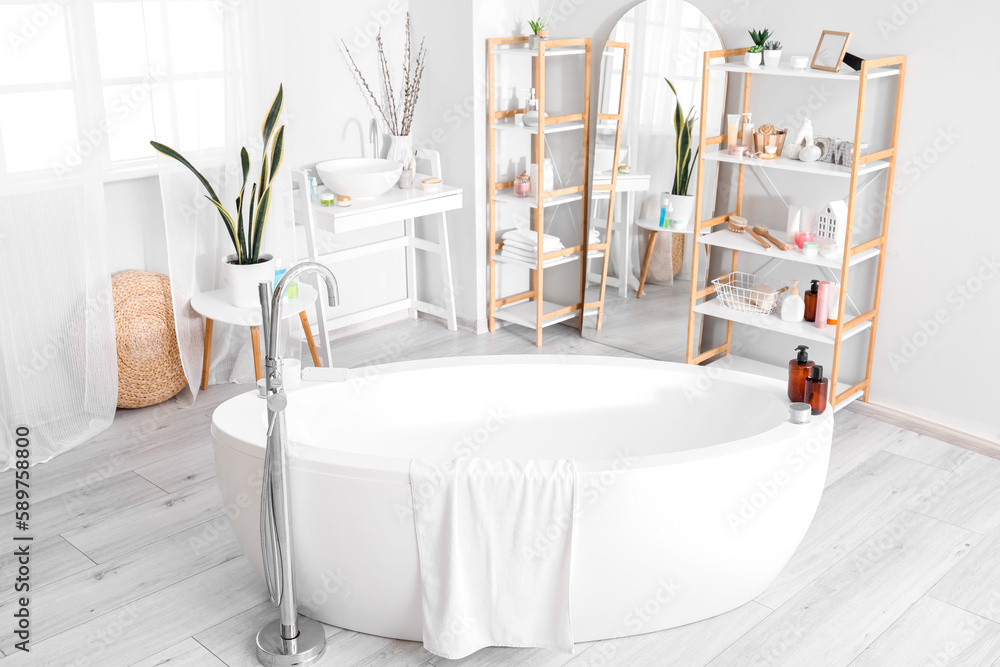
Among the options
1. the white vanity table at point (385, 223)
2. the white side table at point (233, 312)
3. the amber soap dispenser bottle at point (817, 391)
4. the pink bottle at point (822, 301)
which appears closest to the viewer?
the amber soap dispenser bottle at point (817, 391)

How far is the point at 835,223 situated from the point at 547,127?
58.1 inches

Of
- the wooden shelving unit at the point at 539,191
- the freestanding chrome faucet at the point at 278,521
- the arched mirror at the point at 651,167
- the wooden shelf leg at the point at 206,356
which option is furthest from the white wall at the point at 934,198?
the wooden shelf leg at the point at 206,356

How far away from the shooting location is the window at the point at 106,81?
3.30 m

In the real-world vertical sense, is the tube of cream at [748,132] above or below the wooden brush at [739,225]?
above

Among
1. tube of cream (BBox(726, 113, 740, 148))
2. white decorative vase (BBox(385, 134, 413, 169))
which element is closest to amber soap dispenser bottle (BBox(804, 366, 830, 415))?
tube of cream (BBox(726, 113, 740, 148))

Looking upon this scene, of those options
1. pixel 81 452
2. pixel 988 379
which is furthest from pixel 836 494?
pixel 81 452

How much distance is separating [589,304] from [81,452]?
2395 millimetres

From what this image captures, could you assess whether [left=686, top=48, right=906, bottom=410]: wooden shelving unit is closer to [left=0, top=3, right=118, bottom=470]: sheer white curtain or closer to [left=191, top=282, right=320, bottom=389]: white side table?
[left=191, top=282, right=320, bottom=389]: white side table

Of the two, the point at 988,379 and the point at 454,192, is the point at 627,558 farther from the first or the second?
the point at 454,192

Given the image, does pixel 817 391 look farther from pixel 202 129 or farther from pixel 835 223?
pixel 202 129

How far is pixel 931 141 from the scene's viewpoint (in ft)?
11.2

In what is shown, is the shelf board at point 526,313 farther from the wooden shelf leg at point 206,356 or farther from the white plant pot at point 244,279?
the wooden shelf leg at point 206,356

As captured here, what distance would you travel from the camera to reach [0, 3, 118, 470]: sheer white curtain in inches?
130

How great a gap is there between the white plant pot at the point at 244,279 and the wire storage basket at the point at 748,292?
1893mm
